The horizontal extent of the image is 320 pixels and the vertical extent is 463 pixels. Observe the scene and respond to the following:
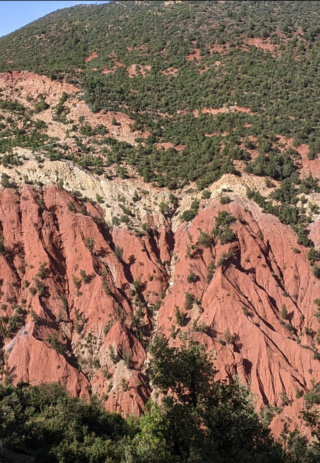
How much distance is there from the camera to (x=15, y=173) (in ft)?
133

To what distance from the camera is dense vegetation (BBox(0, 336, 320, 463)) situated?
18.4 meters

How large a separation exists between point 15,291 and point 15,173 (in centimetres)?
1038

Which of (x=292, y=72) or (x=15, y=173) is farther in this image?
(x=292, y=72)

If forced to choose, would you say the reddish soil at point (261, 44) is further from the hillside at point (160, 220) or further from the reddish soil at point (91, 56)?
the reddish soil at point (91, 56)

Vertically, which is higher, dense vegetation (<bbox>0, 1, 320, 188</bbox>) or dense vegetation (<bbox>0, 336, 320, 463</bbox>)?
dense vegetation (<bbox>0, 1, 320, 188</bbox>)

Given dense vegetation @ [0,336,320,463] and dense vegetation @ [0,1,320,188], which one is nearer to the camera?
dense vegetation @ [0,336,320,463]

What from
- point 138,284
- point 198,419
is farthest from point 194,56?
point 198,419

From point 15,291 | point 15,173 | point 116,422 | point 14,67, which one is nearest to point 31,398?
point 116,422

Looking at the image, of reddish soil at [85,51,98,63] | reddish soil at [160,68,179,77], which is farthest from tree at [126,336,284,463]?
reddish soil at [85,51,98,63]

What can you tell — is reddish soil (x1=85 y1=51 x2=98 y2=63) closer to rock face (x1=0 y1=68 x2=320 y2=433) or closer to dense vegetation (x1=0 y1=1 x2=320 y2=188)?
dense vegetation (x1=0 y1=1 x2=320 y2=188)

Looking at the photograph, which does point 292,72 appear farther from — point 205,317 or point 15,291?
point 15,291

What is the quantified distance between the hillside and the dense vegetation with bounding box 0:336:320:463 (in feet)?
14.1

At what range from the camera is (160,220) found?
41000mm

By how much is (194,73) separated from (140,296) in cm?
3196
